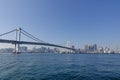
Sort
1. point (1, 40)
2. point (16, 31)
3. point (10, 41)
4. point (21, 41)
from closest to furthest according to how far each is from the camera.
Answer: point (1, 40) < point (10, 41) < point (21, 41) < point (16, 31)

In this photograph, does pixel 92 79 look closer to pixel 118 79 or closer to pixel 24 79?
pixel 118 79

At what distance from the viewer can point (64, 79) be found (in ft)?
44.6

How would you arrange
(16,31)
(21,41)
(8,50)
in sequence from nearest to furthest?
(21,41)
(16,31)
(8,50)

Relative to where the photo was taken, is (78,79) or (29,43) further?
(29,43)

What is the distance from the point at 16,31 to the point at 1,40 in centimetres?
2667

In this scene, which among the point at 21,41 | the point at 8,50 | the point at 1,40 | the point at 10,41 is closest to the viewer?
the point at 1,40

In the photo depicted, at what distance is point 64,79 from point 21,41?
71.3m

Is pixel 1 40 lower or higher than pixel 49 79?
higher

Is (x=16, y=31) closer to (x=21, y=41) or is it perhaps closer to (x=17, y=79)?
(x=21, y=41)

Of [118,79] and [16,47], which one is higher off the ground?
[16,47]

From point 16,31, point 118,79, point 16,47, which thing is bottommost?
point 118,79

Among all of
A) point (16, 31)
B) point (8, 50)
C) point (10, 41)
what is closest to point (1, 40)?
point (10, 41)

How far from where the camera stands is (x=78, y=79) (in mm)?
13828

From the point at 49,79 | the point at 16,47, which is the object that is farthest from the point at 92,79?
the point at 16,47
